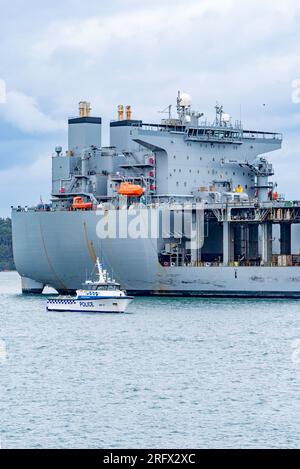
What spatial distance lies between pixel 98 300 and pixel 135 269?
8452 mm

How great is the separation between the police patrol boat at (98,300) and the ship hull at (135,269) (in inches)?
254

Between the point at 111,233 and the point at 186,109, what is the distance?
12118 mm

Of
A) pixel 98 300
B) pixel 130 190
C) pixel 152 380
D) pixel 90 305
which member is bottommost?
pixel 152 380

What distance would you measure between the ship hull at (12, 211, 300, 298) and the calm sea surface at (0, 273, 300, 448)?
9201mm

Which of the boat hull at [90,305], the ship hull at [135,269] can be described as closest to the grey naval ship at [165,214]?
the ship hull at [135,269]

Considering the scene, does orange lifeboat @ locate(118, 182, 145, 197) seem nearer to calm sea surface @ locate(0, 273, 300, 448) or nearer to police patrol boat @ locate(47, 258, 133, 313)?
police patrol boat @ locate(47, 258, 133, 313)

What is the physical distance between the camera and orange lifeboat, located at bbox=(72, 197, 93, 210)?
80.2m

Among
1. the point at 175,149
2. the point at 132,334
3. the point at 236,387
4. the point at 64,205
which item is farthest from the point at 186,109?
the point at 236,387

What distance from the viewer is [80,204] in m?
80.7

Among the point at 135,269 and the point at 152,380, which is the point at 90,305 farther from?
the point at 152,380

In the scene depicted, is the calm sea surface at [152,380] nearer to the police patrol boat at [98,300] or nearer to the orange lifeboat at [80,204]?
the police patrol boat at [98,300]

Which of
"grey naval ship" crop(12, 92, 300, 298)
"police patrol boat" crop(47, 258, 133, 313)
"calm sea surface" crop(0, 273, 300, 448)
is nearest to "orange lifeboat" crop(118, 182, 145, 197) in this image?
"grey naval ship" crop(12, 92, 300, 298)

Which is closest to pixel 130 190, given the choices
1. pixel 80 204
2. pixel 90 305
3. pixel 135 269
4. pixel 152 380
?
pixel 80 204

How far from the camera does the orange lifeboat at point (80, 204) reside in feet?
263
